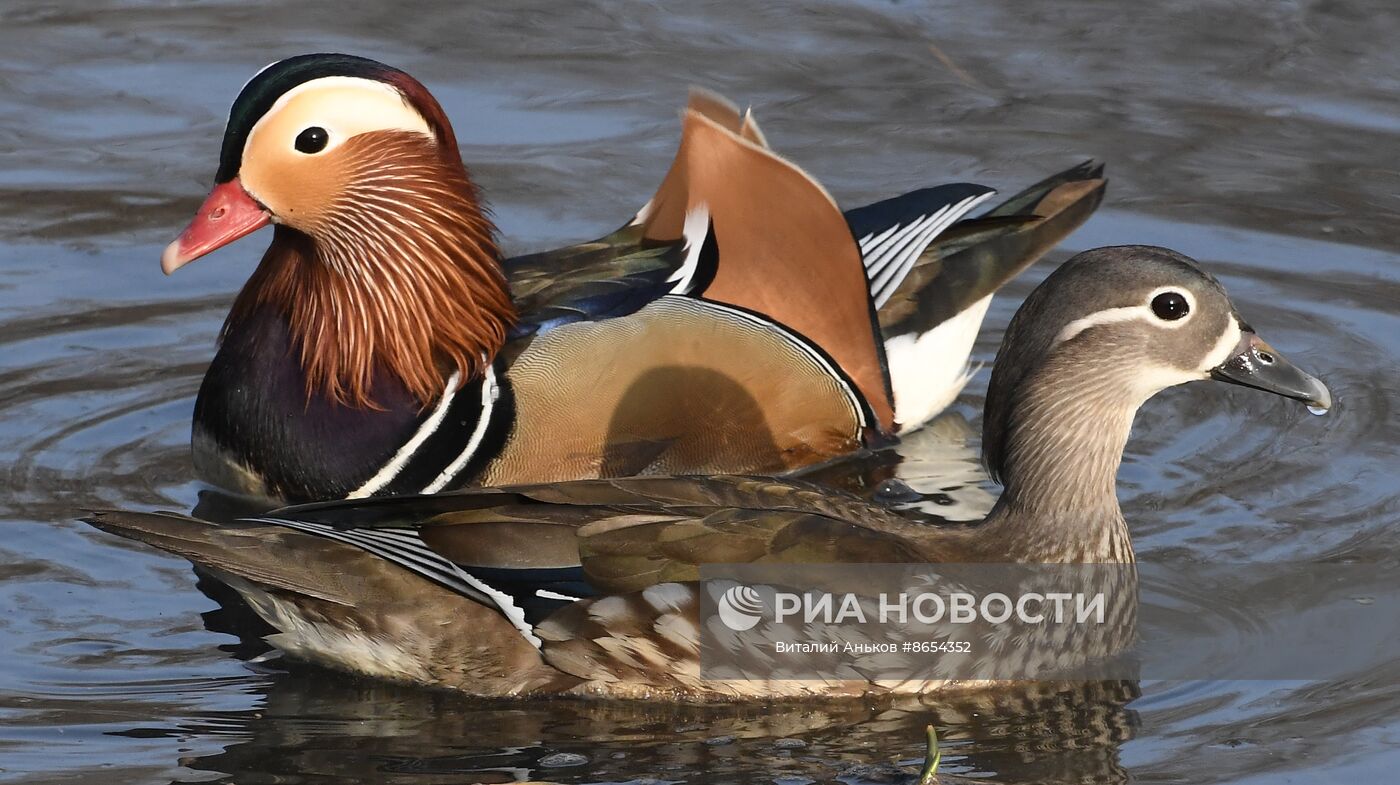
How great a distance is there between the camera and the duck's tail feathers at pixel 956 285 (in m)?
7.94

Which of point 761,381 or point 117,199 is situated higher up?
point 117,199

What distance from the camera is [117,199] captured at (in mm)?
9375

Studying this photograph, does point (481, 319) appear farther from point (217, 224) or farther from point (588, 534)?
point (588, 534)

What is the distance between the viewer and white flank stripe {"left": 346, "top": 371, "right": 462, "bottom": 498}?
6.82 metres

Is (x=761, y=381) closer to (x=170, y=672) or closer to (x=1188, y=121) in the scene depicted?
(x=170, y=672)

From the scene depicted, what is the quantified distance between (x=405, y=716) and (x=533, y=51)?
221 inches

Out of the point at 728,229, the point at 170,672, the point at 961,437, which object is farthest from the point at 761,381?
the point at 170,672

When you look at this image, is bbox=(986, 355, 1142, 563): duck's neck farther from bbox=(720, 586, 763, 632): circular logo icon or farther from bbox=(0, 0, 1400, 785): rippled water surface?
bbox=(720, 586, 763, 632): circular logo icon

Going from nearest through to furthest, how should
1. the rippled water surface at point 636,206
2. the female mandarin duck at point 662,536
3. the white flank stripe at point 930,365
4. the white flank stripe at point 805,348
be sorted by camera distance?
the rippled water surface at point 636,206 → the female mandarin duck at point 662,536 → the white flank stripe at point 805,348 → the white flank stripe at point 930,365

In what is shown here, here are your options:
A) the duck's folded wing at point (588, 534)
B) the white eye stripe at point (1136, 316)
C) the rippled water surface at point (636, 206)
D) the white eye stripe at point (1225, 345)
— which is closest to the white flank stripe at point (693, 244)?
the rippled water surface at point (636, 206)

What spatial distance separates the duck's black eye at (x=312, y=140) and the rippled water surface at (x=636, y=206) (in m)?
1.23

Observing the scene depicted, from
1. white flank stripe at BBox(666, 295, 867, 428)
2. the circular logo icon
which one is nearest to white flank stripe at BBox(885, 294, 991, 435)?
white flank stripe at BBox(666, 295, 867, 428)

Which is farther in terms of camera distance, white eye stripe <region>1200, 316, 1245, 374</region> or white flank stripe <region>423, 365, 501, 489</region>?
white flank stripe <region>423, 365, 501, 489</region>

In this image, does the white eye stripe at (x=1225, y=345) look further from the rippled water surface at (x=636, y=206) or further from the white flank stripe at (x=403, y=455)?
the white flank stripe at (x=403, y=455)
